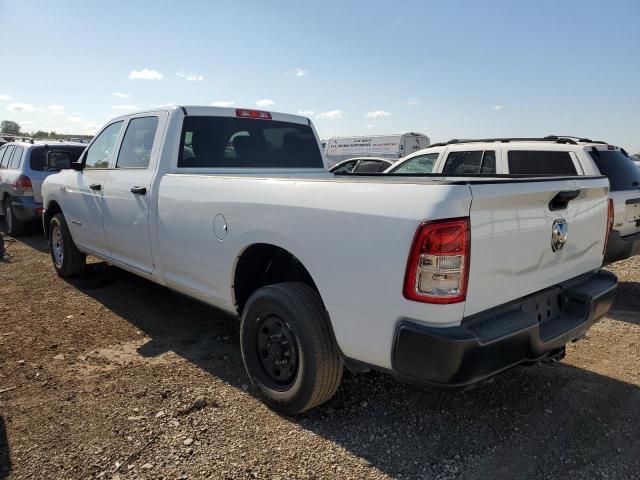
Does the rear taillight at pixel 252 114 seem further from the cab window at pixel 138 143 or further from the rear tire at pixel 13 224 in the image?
the rear tire at pixel 13 224

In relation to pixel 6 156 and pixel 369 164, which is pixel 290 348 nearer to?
pixel 6 156

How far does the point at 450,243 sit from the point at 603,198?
1617 mm

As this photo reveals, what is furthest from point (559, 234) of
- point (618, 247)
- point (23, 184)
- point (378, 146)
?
point (378, 146)

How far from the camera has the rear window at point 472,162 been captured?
606 centimetres

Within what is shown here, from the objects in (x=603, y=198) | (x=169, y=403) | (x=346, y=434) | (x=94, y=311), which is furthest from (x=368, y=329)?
(x=94, y=311)

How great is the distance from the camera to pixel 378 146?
73.4 feet

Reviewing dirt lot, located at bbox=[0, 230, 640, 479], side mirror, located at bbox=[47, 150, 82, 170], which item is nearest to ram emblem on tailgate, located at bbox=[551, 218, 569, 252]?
dirt lot, located at bbox=[0, 230, 640, 479]

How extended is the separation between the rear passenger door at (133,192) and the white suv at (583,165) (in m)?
3.32

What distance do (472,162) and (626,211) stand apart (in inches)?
70.8

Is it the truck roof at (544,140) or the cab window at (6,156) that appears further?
the cab window at (6,156)

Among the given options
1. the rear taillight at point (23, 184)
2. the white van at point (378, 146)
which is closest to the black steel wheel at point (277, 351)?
the rear taillight at point (23, 184)

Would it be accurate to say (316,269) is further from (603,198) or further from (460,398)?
(603,198)

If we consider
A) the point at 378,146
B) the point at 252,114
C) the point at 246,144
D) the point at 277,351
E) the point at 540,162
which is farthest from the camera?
the point at 378,146

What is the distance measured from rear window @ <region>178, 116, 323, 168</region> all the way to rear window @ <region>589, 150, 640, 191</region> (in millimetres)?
3027
